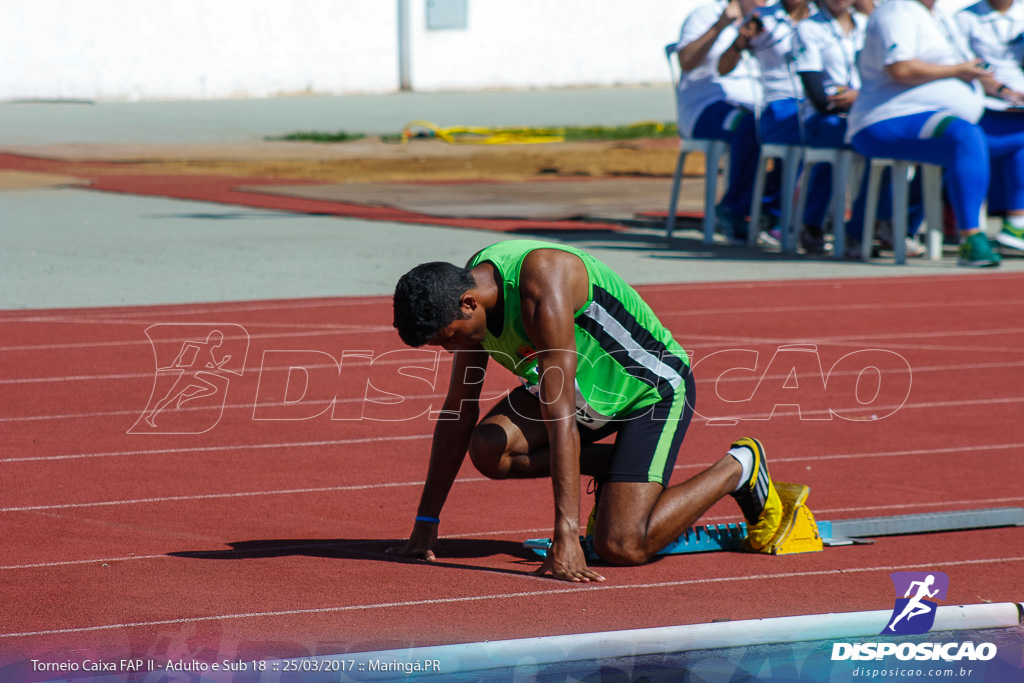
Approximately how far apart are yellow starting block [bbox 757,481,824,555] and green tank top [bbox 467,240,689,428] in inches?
20.4

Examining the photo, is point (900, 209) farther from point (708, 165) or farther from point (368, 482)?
point (368, 482)

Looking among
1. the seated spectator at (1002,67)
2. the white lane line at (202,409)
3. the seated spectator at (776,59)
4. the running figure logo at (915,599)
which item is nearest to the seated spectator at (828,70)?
the seated spectator at (776,59)

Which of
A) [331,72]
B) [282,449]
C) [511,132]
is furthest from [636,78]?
[282,449]

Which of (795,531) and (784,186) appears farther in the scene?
(784,186)

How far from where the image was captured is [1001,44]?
10.7m

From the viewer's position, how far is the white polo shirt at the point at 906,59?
10102mm

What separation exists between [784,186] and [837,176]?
0.66m

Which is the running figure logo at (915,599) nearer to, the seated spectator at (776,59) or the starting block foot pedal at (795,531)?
the starting block foot pedal at (795,531)

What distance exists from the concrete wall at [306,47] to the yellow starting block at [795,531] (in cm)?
3086

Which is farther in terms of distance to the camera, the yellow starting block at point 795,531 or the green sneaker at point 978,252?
Result: the green sneaker at point 978,252

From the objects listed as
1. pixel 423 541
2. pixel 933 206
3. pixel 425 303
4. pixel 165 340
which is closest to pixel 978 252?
pixel 933 206

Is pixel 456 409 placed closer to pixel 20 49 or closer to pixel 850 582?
pixel 850 582

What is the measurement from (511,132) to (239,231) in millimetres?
13244

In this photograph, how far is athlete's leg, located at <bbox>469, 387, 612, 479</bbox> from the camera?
436 cm
